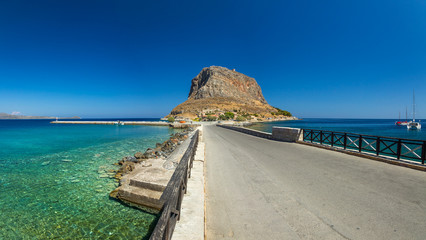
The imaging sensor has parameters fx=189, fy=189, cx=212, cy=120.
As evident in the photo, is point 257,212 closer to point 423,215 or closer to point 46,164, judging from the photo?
point 423,215

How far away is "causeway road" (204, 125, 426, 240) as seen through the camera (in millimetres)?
3369

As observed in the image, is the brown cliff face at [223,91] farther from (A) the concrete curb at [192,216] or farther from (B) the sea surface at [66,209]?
(A) the concrete curb at [192,216]

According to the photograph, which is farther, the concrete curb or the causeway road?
the causeway road

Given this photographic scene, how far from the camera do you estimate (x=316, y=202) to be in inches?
173

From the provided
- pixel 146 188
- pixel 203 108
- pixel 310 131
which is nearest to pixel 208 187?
pixel 146 188

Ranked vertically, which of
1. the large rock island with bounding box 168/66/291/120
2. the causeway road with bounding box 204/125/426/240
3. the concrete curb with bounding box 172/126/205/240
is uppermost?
the large rock island with bounding box 168/66/291/120

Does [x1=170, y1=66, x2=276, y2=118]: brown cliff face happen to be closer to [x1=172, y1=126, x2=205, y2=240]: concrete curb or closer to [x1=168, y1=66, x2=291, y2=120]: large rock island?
[x1=168, y1=66, x2=291, y2=120]: large rock island

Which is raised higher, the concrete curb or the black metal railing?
the black metal railing

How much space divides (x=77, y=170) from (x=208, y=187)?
377 inches

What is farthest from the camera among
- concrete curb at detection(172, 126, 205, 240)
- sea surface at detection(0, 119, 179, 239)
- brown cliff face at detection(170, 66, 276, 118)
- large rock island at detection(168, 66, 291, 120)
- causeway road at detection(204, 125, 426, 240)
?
brown cliff face at detection(170, 66, 276, 118)

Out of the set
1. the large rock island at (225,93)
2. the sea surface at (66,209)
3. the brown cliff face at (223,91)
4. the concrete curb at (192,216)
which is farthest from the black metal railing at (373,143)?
the brown cliff face at (223,91)

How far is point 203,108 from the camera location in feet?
355

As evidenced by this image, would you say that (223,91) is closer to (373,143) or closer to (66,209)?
(373,143)

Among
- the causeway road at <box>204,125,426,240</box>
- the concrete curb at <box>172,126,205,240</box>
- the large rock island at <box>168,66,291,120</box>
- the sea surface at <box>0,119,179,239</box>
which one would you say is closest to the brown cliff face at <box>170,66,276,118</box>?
the large rock island at <box>168,66,291,120</box>
